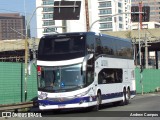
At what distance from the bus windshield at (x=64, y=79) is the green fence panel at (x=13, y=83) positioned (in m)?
5.16

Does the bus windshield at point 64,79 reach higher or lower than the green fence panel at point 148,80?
higher

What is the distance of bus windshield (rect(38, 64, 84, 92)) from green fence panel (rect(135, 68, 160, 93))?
95.1 feet

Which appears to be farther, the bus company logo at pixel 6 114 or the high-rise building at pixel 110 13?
the high-rise building at pixel 110 13

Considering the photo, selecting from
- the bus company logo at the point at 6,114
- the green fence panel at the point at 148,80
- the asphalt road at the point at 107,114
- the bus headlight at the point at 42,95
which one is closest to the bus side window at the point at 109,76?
the asphalt road at the point at 107,114

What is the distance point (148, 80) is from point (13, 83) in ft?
100

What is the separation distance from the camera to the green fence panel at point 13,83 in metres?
25.5

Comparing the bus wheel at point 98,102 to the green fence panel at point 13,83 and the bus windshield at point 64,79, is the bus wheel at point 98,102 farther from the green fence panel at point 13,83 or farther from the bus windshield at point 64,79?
the green fence panel at point 13,83

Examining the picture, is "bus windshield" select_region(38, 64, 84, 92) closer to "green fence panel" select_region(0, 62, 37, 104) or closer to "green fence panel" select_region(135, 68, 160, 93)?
"green fence panel" select_region(0, 62, 37, 104)

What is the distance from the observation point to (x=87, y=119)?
17609mm

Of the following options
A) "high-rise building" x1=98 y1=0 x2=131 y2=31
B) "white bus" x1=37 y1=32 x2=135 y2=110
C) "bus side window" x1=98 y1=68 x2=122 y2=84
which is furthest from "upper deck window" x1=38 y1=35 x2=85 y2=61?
"high-rise building" x1=98 y1=0 x2=131 y2=31

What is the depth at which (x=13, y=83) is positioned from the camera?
2661 centimetres

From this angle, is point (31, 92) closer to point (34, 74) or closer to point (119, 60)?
point (34, 74)

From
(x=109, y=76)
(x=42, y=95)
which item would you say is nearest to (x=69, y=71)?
(x=42, y=95)

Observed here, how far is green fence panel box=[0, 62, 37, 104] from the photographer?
2545 centimetres
